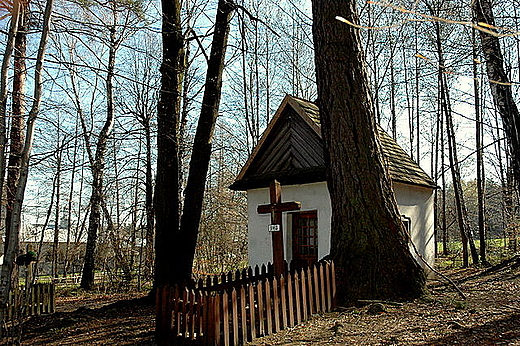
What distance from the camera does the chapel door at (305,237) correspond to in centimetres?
1155

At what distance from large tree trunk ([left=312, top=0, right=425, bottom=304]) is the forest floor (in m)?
0.43

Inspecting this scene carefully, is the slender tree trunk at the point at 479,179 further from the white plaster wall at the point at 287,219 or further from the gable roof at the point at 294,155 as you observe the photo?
the white plaster wall at the point at 287,219

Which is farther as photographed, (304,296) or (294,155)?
(294,155)

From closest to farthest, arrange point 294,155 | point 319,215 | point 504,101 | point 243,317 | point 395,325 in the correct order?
point 395,325
point 243,317
point 504,101
point 319,215
point 294,155

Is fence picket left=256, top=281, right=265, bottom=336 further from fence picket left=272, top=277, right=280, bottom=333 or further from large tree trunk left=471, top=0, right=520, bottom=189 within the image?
large tree trunk left=471, top=0, right=520, bottom=189

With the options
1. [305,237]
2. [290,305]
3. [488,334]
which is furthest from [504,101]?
[290,305]

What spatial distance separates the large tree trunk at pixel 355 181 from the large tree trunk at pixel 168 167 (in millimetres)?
4382

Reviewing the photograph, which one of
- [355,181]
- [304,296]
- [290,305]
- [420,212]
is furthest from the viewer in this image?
[420,212]

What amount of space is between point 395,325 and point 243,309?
1.99m

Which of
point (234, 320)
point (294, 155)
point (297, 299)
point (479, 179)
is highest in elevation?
point (294, 155)

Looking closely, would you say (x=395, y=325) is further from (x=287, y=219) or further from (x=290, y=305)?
(x=287, y=219)

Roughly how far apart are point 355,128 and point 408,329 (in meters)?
Result: 3.40

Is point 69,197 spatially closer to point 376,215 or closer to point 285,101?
point 285,101

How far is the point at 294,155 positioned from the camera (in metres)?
12.0
